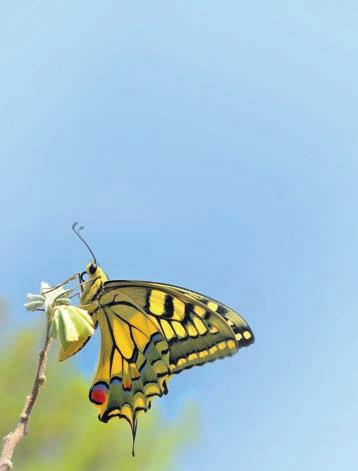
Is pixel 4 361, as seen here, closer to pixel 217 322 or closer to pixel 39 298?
pixel 217 322

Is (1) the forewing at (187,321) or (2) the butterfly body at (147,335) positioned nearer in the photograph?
(2) the butterfly body at (147,335)

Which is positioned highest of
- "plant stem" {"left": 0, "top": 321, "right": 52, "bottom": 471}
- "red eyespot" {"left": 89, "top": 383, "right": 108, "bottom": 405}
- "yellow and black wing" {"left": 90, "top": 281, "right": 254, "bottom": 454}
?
"yellow and black wing" {"left": 90, "top": 281, "right": 254, "bottom": 454}

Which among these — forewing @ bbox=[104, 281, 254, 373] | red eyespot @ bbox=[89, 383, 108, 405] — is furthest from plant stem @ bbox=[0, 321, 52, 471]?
forewing @ bbox=[104, 281, 254, 373]

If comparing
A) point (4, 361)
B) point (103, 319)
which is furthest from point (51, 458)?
point (103, 319)

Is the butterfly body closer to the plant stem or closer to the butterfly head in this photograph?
the butterfly head

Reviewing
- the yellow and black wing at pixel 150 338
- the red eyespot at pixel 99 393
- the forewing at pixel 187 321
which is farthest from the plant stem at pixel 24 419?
the forewing at pixel 187 321

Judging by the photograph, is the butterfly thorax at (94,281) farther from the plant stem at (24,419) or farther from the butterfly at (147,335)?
the plant stem at (24,419)

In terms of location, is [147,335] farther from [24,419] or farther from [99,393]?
[24,419]

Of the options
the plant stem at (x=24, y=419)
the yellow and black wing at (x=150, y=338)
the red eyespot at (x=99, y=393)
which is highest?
the yellow and black wing at (x=150, y=338)

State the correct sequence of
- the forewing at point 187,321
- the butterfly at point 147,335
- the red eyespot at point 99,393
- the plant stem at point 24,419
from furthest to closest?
the forewing at point 187,321, the butterfly at point 147,335, the red eyespot at point 99,393, the plant stem at point 24,419
